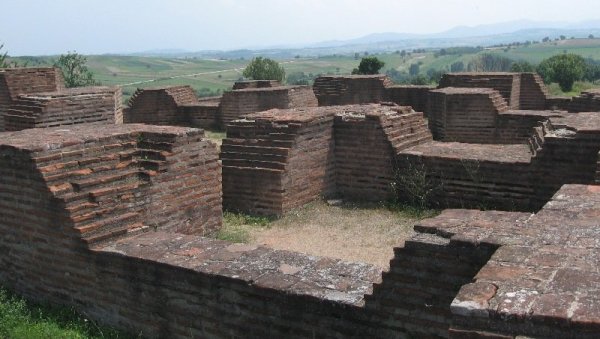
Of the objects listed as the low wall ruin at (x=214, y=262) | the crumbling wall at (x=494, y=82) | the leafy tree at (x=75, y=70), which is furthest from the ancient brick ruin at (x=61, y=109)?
the leafy tree at (x=75, y=70)

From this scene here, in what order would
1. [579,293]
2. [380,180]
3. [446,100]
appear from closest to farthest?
[579,293], [380,180], [446,100]

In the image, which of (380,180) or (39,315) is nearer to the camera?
(39,315)

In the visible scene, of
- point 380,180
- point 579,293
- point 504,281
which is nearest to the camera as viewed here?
point 579,293

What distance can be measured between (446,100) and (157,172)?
7780 millimetres

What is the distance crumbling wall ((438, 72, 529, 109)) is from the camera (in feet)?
46.7

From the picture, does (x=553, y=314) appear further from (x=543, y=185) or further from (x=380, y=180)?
(x=380, y=180)

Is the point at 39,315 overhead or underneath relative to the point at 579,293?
underneath

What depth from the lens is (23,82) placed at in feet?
42.7

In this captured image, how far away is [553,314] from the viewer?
8.41 ft

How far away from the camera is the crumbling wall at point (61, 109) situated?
9.59 m

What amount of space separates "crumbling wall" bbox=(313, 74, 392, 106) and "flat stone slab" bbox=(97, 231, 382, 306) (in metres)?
10.9

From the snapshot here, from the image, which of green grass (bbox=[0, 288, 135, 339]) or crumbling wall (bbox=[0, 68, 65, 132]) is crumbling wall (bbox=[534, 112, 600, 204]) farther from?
crumbling wall (bbox=[0, 68, 65, 132])

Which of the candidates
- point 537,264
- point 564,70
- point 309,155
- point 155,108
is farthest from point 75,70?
point 537,264

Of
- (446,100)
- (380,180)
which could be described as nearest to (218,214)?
(380,180)
